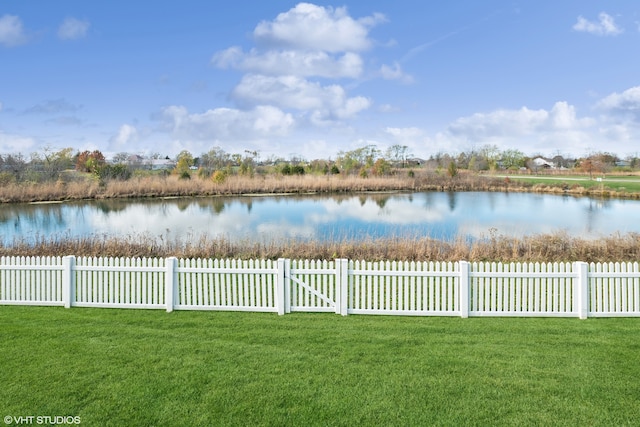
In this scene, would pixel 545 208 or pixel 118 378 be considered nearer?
pixel 118 378

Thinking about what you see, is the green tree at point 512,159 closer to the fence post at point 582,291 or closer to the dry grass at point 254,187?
the dry grass at point 254,187

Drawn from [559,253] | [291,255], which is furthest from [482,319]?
[559,253]

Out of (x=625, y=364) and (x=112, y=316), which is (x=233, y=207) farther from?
(x=625, y=364)

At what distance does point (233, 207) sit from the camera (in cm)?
2852

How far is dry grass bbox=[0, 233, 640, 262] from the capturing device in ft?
40.1

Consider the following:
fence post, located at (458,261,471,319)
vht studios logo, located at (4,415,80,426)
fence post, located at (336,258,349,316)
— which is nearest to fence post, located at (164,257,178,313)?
fence post, located at (336,258,349,316)

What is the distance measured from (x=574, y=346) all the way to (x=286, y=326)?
12.0 ft

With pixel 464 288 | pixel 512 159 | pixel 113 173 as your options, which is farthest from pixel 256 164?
pixel 464 288

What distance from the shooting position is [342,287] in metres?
7.00

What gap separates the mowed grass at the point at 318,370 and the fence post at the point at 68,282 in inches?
25.0

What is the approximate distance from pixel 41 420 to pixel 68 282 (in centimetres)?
382

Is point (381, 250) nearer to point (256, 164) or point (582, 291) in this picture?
point (582, 291)

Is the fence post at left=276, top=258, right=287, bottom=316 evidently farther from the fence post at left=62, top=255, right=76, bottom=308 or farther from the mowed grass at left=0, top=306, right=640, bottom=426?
the fence post at left=62, top=255, right=76, bottom=308

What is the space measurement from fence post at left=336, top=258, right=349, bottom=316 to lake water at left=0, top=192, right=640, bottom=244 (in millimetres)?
8133
